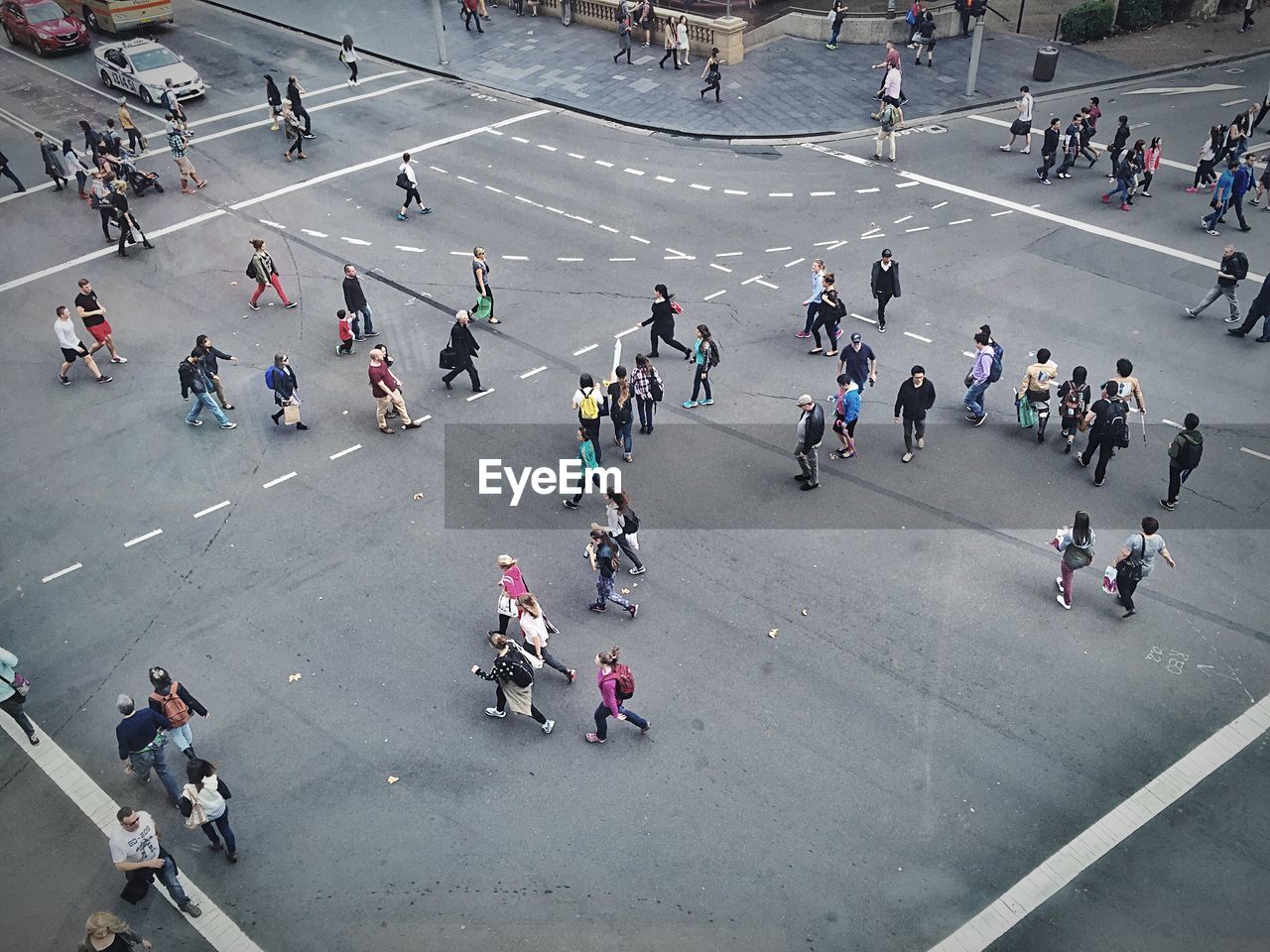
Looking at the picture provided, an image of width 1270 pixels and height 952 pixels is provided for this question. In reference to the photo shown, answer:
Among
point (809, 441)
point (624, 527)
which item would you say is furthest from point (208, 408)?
point (809, 441)

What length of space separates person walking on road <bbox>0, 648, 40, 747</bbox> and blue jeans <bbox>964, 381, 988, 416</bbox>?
45.4 feet

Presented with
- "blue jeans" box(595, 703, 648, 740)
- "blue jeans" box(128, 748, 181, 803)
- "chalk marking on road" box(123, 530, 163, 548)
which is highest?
"blue jeans" box(595, 703, 648, 740)

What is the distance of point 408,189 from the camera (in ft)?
79.8

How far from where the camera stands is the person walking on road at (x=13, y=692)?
12.5 metres

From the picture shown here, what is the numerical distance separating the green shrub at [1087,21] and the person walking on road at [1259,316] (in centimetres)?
1737

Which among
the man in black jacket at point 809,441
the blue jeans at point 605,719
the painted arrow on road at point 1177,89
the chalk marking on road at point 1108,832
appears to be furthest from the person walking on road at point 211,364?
the painted arrow on road at point 1177,89

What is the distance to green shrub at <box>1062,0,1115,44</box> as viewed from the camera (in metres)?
33.4

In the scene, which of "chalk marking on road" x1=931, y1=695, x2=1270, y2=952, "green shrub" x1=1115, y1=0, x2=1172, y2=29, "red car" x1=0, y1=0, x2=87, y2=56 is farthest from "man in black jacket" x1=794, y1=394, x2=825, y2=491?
"red car" x1=0, y1=0, x2=87, y2=56

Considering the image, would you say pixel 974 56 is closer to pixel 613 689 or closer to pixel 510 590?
pixel 510 590

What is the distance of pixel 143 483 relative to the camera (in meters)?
17.1

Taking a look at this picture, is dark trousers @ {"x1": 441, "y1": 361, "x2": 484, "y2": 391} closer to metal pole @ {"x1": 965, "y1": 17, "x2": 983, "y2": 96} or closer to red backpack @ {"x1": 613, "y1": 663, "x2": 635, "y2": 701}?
red backpack @ {"x1": 613, "y1": 663, "x2": 635, "y2": 701}

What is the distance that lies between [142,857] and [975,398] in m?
13.3

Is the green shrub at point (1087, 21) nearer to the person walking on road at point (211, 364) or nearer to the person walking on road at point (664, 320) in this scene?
the person walking on road at point (664, 320)

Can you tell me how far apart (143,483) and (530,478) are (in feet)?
19.7
